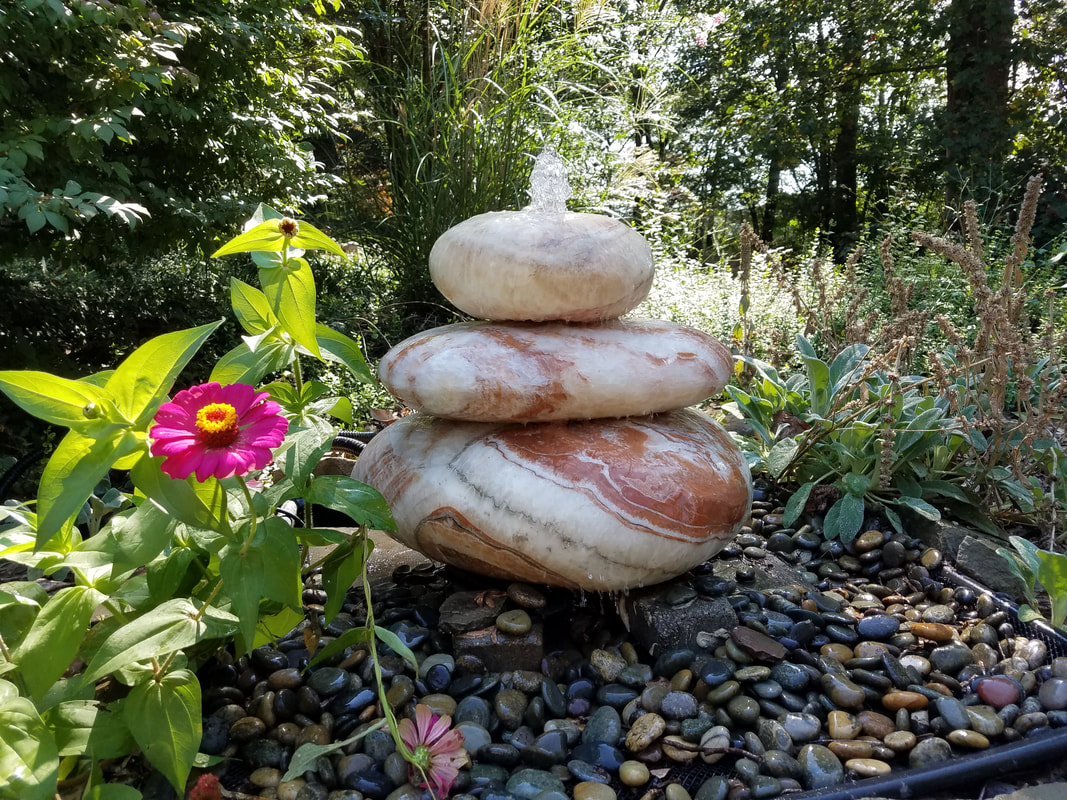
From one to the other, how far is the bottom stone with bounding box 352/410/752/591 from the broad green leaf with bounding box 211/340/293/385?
576 mm

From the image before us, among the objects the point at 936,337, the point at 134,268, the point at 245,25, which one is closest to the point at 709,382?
the point at 245,25

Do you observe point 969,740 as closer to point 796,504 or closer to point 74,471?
point 796,504

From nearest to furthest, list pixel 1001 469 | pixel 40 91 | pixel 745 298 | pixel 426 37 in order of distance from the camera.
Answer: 1. pixel 1001 469
2. pixel 40 91
3. pixel 745 298
4. pixel 426 37

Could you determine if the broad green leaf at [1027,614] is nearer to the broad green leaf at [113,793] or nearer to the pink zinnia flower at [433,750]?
the pink zinnia flower at [433,750]

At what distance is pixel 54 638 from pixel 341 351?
756mm

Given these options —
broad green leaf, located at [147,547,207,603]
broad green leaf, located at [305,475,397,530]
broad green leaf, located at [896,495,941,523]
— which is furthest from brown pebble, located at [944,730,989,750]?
broad green leaf, located at [147,547,207,603]

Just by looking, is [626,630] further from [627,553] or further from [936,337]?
[936,337]

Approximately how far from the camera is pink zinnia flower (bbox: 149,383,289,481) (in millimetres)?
1146

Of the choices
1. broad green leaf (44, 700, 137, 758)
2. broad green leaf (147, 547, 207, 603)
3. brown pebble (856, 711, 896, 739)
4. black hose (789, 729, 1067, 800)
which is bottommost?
brown pebble (856, 711, 896, 739)

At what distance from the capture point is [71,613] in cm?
124

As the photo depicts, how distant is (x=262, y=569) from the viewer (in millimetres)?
1296

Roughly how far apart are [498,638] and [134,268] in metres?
4.46

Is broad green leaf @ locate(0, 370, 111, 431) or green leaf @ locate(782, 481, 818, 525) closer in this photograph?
broad green leaf @ locate(0, 370, 111, 431)

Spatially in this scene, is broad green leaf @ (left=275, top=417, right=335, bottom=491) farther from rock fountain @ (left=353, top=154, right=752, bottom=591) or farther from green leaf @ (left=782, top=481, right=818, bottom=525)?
green leaf @ (left=782, top=481, right=818, bottom=525)
